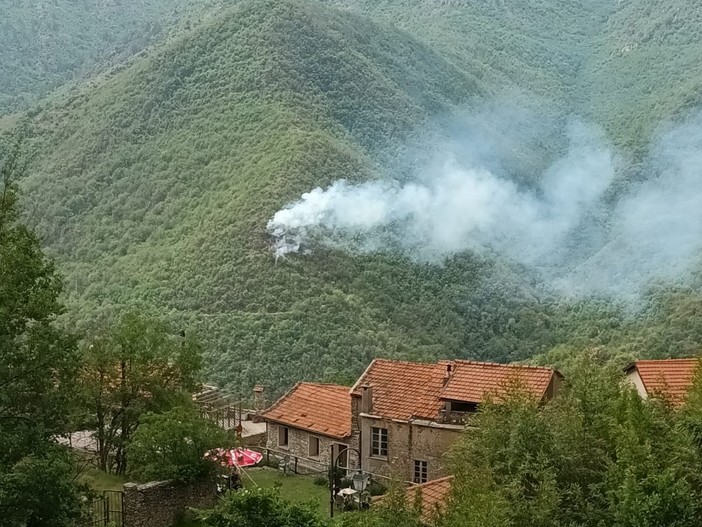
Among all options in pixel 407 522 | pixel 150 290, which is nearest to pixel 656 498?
pixel 407 522

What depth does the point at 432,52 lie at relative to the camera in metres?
124

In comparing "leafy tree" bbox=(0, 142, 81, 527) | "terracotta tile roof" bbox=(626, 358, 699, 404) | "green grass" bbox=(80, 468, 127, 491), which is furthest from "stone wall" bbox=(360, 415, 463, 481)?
"leafy tree" bbox=(0, 142, 81, 527)

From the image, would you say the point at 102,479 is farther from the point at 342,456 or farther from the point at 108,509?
the point at 342,456

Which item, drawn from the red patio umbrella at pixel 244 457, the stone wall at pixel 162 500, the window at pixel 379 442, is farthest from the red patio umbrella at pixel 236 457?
the window at pixel 379 442

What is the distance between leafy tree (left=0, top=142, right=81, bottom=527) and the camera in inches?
701

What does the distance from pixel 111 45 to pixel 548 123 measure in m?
58.5

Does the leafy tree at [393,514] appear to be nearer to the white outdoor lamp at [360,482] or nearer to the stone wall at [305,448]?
the white outdoor lamp at [360,482]

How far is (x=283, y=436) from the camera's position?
35156 mm

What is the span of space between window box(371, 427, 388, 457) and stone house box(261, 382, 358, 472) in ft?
2.80

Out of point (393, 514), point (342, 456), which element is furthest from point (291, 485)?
point (393, 514)

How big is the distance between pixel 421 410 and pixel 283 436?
253 inches

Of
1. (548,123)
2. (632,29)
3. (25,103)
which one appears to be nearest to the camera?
(25,103)

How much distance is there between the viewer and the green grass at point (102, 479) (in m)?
27.8

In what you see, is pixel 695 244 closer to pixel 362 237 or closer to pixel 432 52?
pixel 362 237
